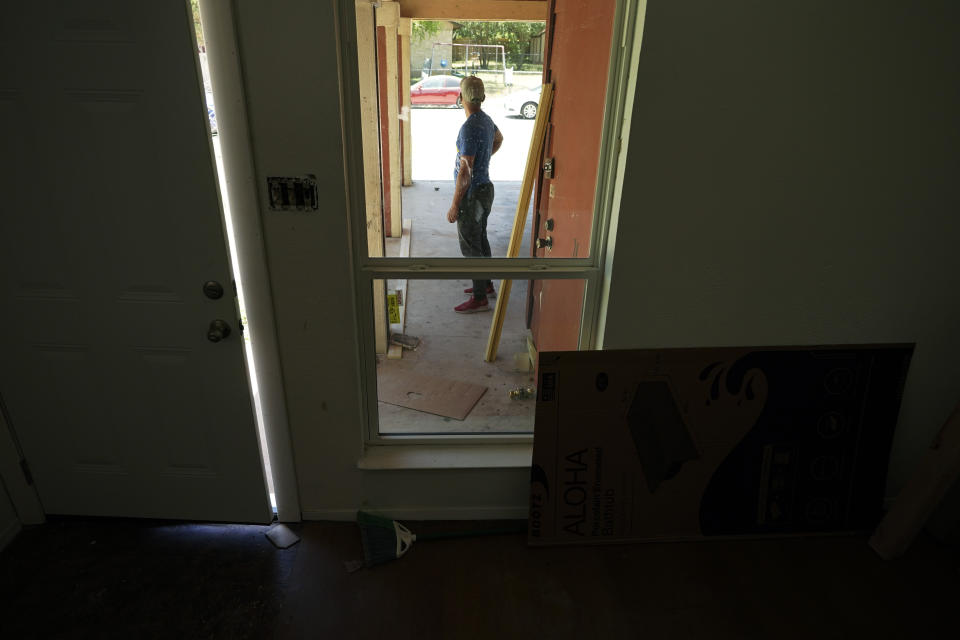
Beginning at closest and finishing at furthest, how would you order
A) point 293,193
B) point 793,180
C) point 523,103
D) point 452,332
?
point 293,193 → point 793,180 → point 523,103 → point 452,332

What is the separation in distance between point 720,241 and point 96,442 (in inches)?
98.3

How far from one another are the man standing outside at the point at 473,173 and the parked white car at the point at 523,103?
0.12 meters

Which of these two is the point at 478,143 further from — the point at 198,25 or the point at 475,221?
the point at 198,25

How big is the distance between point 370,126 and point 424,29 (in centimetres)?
40

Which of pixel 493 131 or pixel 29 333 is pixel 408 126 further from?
pixel 29 333

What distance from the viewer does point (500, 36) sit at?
1.95 meters

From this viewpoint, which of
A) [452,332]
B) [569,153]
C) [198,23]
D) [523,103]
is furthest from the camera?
[452,332]

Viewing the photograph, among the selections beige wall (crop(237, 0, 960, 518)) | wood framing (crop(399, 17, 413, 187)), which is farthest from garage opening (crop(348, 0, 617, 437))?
beige wall (crop(237, 0, 960, 518))

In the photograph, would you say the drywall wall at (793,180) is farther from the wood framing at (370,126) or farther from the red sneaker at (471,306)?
the wood framing at (370,126)

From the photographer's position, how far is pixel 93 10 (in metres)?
1.49

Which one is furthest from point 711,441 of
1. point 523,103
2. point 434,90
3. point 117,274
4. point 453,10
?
point 117,274

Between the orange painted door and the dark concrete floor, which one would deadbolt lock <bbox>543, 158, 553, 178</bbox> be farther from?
the dark concrete floor

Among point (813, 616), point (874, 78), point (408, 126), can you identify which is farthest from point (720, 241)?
point (813, 616)

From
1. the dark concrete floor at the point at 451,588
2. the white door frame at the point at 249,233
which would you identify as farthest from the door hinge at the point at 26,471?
the white door frame at the point at 249,233
